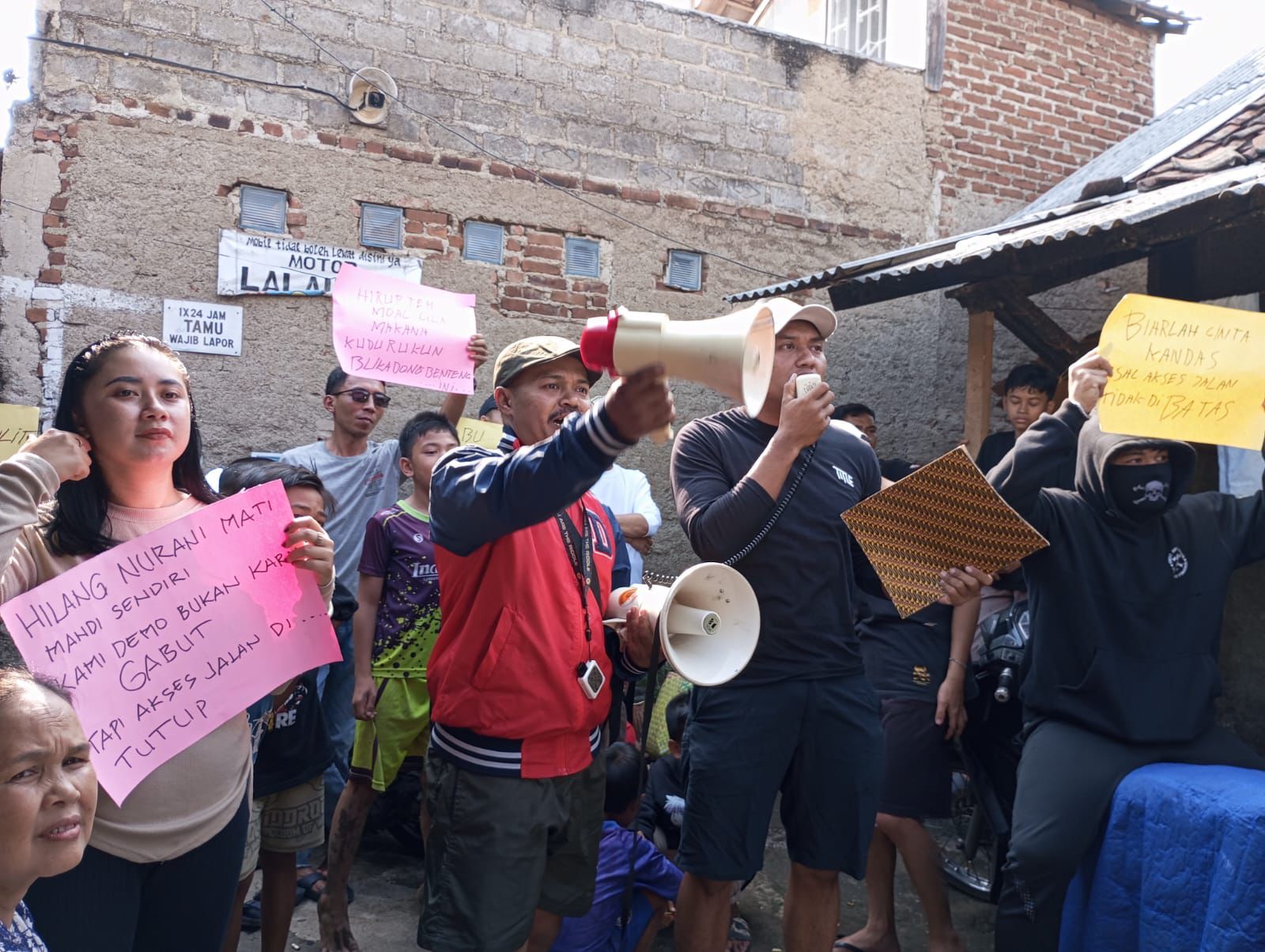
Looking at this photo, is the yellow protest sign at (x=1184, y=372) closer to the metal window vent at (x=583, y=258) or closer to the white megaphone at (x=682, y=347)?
the white megaphone at (x=682, y=347)

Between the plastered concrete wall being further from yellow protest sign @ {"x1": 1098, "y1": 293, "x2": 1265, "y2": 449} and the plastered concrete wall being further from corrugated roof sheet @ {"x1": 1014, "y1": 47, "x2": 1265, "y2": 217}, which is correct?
yellow protest sign @ {"x1": 1098, "y1": 293, "x2": 1265, "y2": 449}

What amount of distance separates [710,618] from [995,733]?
2021 mm

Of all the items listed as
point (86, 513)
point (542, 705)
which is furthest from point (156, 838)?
point (542, 705)

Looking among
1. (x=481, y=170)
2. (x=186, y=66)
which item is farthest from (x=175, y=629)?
(x=481, y=170)

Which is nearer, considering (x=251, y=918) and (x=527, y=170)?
(x=251, y=918)

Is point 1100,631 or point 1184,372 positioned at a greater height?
point 1184,372

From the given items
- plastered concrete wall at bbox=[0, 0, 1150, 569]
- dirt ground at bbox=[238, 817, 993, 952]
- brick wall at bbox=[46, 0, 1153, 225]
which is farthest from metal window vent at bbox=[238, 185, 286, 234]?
dirt ground at bbox=[238, 817, 993, 952]

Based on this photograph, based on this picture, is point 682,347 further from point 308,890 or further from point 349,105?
point 349,105

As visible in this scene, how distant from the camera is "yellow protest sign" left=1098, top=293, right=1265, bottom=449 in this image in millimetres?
2836

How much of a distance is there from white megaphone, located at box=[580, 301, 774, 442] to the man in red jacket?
54 centimetres

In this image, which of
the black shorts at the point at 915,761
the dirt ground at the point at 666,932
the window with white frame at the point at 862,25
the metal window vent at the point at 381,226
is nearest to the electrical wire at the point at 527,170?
the metal window vent at the point at 381,226

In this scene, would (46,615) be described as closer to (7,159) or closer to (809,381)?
(809,381)

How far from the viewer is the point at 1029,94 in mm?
7562

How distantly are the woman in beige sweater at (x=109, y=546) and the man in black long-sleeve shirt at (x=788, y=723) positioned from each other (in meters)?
1.23
